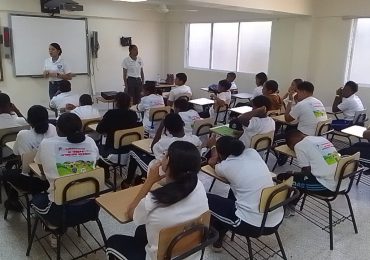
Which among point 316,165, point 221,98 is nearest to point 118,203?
point 316,165

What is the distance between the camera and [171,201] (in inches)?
65.0

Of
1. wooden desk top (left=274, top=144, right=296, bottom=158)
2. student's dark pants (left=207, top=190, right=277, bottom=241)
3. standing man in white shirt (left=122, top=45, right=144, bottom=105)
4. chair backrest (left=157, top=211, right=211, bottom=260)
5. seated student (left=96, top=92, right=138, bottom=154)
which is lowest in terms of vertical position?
student's dark pants (left=207, top=190, right=277, bottom=241)

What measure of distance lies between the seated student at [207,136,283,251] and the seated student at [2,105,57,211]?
1.51m

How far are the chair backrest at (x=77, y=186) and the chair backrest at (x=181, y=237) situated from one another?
0.82m

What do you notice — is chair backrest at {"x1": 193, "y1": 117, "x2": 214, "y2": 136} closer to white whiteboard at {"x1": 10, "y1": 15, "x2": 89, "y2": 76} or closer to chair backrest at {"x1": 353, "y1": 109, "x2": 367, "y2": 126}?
chair backrest at {"x1": 353, "y1": 109, "x2": 367, "y2": 126}

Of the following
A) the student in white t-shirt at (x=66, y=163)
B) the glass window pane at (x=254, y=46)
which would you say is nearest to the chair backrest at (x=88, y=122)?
the student in white t-shirt at (x=66, y=163)

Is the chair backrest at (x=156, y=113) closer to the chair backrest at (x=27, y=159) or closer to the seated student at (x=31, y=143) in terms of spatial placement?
the seated student at (x=31, y=143)

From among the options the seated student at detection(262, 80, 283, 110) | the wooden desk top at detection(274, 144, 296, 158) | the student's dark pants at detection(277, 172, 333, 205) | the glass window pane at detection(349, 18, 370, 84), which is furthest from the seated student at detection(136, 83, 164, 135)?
the glass window pane at detection(349, 18, 370, 84)

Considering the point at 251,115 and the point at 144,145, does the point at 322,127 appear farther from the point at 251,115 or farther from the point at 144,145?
the point at 144,145

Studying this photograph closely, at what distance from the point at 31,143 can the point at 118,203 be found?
1.33 m

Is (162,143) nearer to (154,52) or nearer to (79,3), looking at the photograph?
(79,3)

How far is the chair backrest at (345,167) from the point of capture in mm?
2730

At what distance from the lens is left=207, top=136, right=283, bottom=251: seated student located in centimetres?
226

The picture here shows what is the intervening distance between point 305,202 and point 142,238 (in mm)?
2290
